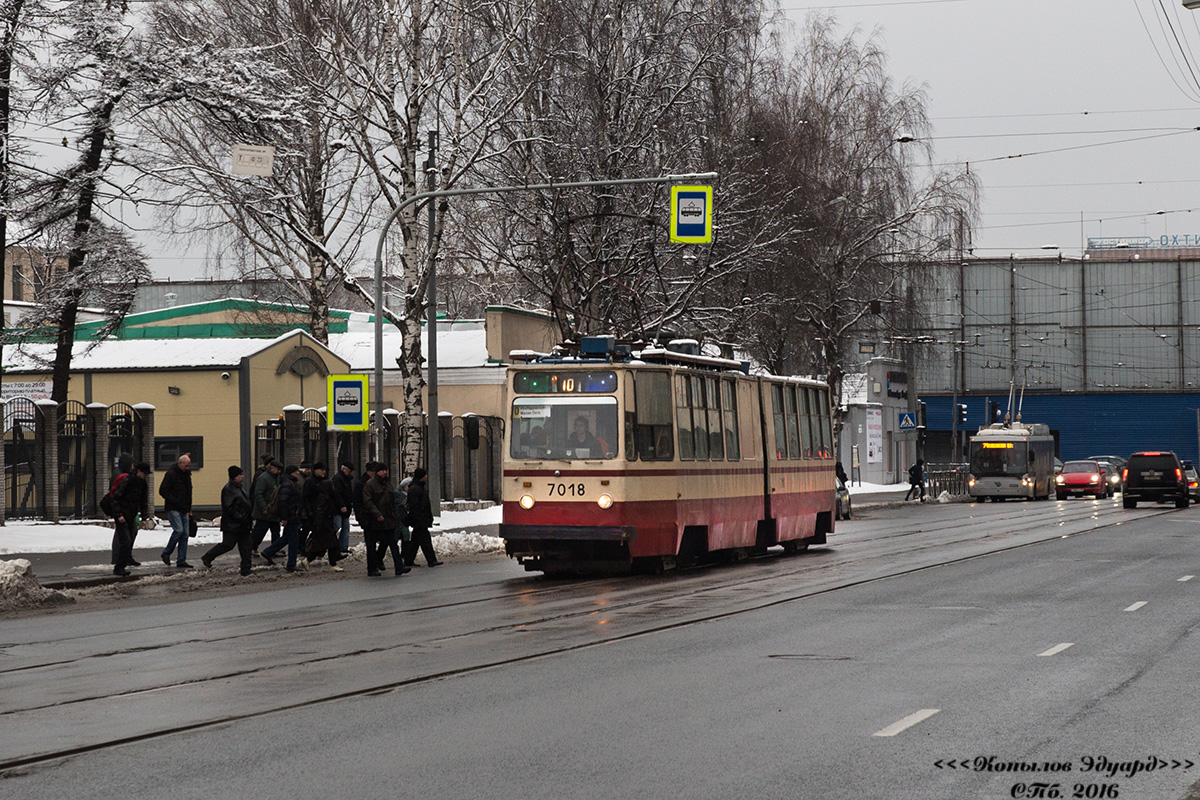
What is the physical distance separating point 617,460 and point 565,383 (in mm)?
1376

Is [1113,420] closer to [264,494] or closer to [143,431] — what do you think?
[143,431]

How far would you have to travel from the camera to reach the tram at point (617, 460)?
2070 centimetres

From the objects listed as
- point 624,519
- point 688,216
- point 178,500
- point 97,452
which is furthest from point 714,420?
point 97,452

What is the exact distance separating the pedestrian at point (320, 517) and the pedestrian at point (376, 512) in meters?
0.84

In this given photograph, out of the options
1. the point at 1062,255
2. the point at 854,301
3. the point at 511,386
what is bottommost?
the point at 511,386

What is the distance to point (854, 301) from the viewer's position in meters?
47.4

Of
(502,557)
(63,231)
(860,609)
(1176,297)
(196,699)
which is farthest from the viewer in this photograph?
(1176,297)

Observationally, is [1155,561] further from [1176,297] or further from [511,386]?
[1176,297]

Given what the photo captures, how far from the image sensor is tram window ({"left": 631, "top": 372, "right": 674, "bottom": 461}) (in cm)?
2097

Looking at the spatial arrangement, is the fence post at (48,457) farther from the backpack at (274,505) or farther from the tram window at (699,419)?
the tram window at (699,419)

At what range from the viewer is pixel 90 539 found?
2723 cm

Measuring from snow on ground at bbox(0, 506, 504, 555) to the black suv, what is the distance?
27.6 metres

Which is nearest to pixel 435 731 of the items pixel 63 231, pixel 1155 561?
pixel 1155 561

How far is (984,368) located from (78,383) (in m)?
71.6
